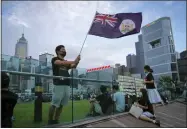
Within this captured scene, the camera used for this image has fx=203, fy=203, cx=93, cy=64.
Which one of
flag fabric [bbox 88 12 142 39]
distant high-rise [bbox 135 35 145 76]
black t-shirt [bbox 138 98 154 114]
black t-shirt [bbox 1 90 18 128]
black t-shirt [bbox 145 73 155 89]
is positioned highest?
distant high-rise [bbox 135 35 145 76]

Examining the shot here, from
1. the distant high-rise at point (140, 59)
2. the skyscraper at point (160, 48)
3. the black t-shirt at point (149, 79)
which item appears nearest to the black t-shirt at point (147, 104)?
the black t-shirt at point (149, 79)

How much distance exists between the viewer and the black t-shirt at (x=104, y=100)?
5818mm

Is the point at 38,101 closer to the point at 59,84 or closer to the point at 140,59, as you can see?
the point at 59,84

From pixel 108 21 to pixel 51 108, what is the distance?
3066 millimetres

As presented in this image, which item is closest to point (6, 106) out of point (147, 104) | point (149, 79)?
point (147, 104)

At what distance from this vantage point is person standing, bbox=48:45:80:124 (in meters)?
4.12

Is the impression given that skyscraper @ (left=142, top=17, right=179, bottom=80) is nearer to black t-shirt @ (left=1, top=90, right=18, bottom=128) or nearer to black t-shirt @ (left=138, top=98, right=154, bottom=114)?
black t-shirt @ (left=138, top=98, right=154, bottom=114)

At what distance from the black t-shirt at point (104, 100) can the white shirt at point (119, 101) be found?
1.26 ft

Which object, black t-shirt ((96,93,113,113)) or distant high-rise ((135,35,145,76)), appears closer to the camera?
black t-shirt ((96,93,113,113))

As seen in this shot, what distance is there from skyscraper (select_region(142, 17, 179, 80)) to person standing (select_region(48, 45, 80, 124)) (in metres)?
119

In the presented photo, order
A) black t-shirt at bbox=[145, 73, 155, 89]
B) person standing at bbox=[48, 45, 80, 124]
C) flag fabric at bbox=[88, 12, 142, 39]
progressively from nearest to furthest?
person standing at bbox=[48, 45, 80, 124] < flag fabric at bbox=[88, 12, 142, 39] < black t-shirt at bbox=[145, 73, 155, 89]

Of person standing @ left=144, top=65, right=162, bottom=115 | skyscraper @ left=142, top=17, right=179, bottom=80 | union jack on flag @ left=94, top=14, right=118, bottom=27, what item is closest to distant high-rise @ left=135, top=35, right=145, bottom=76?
skyscraper @ left=142, top=17, right=179, bottom=80

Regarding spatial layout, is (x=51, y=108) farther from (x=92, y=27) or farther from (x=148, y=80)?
(x=148, y=80)

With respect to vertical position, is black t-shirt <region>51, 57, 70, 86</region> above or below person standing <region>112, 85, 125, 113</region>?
above
